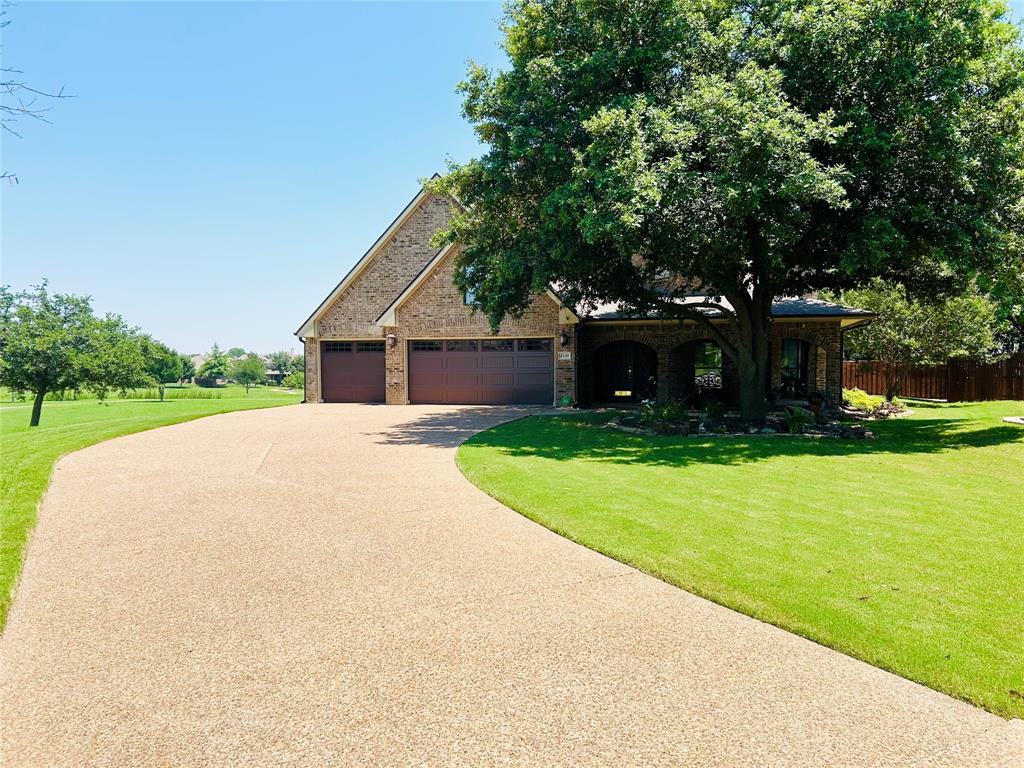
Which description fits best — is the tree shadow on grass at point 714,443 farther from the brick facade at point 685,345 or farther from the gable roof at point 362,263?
the gable roof at point 362,263

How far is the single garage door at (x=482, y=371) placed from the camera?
21.3m

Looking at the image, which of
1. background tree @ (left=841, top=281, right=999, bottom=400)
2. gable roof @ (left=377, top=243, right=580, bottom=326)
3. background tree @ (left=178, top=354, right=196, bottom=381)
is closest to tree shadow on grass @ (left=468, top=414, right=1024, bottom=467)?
background tree @ (left=841, top=281, right=999, bottom=400)

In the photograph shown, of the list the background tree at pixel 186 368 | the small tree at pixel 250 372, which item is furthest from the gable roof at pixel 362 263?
the background tree at pixel 186 368

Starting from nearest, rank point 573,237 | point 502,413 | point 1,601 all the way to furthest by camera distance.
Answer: point 1,601
point 573,237
point 502,413

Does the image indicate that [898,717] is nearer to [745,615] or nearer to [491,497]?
[745,615]

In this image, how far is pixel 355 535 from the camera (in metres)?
6.03

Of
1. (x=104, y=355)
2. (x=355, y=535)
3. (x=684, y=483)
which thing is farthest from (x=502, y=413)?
(x=104, y=355)

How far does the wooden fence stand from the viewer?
72.6 ft

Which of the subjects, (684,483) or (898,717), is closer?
(898,717)

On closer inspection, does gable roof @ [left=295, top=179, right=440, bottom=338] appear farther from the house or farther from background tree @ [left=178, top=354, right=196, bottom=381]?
background tree @ [left=178, top=354, right=196, bottom=381]

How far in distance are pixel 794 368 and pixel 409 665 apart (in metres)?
19.8

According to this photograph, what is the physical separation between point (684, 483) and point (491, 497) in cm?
284

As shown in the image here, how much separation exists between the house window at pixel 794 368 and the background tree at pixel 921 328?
2708 mm

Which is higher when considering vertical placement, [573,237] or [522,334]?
[573,237]
